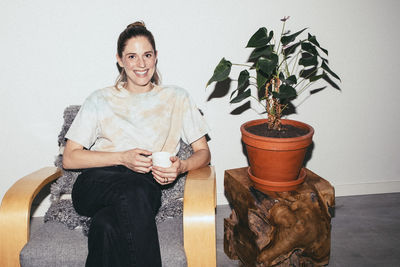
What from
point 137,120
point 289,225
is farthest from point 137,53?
point 289,225

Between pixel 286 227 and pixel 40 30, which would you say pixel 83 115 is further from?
pixel 286 227

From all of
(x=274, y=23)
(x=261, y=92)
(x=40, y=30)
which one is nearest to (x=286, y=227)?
(x=261, y=92)

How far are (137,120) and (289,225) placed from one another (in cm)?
90

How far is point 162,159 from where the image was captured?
1.27m

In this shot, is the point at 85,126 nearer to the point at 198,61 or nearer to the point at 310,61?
the point at 198,61

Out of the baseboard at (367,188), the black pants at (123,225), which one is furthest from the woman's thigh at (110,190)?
the baseboard at (367,188)

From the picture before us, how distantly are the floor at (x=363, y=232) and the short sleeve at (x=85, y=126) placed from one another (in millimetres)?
987

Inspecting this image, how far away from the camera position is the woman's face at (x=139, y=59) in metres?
1.58

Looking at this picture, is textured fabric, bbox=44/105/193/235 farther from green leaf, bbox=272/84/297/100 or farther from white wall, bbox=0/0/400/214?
green leaf, bbox=272/84/297/100

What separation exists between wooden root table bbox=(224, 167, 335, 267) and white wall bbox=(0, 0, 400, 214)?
2.62ft

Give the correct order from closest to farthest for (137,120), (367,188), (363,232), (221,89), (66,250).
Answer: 1. (66,250)
2. (137,120)
3. (363,232)
4. (221,89)
5. (367,188)

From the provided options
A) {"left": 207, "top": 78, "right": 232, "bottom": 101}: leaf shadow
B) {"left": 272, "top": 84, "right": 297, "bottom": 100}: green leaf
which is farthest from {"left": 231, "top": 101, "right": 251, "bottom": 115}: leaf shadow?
{"left": 272, "top": 84, "right": 297, "bottom": 100}: green leaf

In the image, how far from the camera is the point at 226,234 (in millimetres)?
1846

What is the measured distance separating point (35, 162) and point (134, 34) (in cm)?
118
